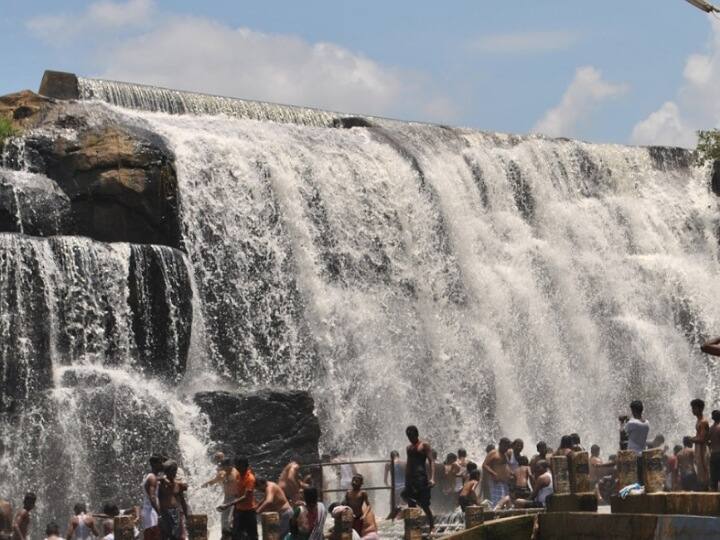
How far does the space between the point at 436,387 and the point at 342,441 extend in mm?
3985

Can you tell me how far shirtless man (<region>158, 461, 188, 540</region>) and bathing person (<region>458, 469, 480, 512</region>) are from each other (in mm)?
5601

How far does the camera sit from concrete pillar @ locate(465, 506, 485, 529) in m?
20.2

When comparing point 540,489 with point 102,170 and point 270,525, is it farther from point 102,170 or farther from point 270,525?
point 102,170

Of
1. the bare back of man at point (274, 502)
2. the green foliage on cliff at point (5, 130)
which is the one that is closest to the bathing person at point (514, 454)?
the bare back of man at point (274, 502)

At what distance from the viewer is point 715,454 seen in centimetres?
2081

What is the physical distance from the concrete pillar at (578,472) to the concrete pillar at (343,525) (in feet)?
9.66

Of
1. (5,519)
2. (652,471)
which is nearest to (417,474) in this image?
(652,471)

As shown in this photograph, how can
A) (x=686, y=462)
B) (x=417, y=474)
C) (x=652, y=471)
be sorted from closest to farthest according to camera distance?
(x=652, y=471)
(x=417, y=474)
(x=686, y=462)

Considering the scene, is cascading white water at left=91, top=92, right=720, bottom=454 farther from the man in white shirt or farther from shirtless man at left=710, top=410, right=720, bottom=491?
shirtless man at left=710, top=410, right=720, bottom=491

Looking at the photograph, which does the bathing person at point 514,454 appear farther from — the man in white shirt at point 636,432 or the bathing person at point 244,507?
the bathing person at point 244,507

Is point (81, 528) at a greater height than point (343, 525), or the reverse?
point (81, 528)

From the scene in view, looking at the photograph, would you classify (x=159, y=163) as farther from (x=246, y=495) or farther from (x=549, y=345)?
(x=246, y=495)

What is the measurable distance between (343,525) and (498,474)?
18.5 ft

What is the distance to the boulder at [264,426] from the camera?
2992cm
